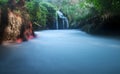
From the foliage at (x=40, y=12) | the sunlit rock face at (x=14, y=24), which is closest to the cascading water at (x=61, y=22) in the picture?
the foliage at (x=40, y=12)

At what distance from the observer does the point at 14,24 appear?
923cm

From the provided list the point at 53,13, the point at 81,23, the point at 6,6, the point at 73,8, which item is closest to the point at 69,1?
the point at 73,8

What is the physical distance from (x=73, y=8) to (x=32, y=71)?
56.2 ft

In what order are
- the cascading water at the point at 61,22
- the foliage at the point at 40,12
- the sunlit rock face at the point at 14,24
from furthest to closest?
the cascading water at the point at 61,22 → the foliage at the point at 40,12 → the sunlit rock face at the point at 14,24

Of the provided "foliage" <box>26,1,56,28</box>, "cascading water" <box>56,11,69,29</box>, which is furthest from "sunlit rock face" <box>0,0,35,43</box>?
"cascading water" <box>56,11,69,29</box>

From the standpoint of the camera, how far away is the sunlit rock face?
8.81 m

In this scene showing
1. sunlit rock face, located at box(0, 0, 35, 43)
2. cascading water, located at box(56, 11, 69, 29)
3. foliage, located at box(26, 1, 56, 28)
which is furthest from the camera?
cascading water, located at box(56, 11, 69, 29)

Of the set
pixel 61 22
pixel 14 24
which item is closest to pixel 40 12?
pixel 61 22

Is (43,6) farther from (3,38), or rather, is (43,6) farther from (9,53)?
(9,53)

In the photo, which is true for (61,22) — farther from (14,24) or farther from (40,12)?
(14,24)

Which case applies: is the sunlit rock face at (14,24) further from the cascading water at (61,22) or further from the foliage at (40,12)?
the cascading water at (61,22)

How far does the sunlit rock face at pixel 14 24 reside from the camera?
28.9ft

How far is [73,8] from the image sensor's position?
71.4ft

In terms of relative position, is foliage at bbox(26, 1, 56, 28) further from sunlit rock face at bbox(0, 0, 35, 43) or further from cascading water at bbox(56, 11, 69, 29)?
sunlit rock face at bbox(0, 0, 35, 43)
